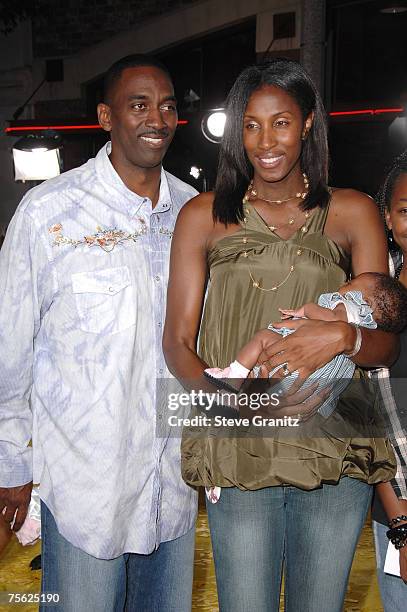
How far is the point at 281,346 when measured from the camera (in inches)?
86.4

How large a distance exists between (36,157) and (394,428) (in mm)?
7801

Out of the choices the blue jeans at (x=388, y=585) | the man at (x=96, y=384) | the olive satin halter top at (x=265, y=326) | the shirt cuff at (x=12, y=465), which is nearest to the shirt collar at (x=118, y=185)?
the man at (x=96, y=384)

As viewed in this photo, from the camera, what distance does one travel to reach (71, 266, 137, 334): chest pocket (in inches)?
95.7

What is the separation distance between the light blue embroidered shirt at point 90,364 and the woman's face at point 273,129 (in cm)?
44

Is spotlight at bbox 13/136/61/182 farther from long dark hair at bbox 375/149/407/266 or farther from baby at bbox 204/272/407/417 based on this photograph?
baby at bbox 204/272/407/417

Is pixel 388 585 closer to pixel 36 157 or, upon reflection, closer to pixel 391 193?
pixel 391 193

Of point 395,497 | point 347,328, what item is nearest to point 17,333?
point 347,328

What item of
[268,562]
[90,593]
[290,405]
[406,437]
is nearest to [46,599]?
[90,593]

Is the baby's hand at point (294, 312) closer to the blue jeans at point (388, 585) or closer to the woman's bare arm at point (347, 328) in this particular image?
the woman's bare arm at point (347, 328)

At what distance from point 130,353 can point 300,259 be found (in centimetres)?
59

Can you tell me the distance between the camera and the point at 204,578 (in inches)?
167

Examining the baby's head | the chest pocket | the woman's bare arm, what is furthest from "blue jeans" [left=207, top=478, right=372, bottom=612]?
the chest pocket

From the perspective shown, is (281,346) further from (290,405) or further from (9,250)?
(9,250)

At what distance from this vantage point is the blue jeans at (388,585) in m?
2.32
